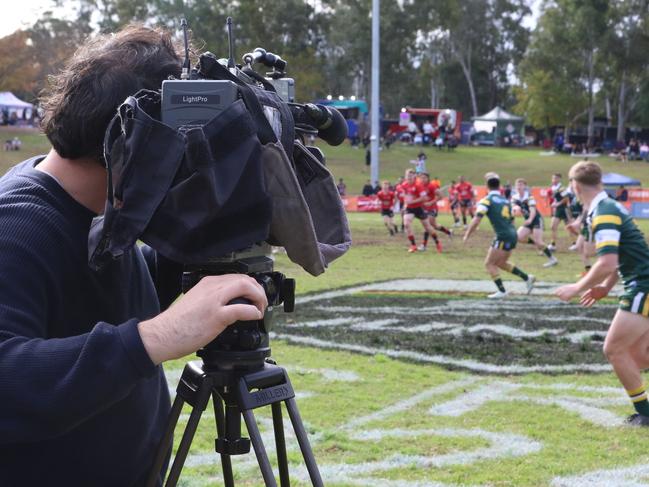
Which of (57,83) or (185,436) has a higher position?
(57,83)

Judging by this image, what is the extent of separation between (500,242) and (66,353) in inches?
570

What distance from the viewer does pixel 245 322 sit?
7.82 ft

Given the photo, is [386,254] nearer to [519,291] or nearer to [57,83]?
[519,291]

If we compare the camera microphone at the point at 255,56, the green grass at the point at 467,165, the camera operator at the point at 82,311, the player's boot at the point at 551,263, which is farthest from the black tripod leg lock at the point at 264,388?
the green grass at the point at 467,165

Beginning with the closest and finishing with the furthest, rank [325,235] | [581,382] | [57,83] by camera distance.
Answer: [57,83] → [325,235] → [581,382]

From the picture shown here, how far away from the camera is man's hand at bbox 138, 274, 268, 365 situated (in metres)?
2.12

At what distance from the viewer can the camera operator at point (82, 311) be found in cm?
208

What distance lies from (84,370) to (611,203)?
21.3 feet

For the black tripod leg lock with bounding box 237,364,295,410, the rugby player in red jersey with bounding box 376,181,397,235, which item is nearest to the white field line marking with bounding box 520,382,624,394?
the black tripod leg lock with bounding box 237,364,295,410

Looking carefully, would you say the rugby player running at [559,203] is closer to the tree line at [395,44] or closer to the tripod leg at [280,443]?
the tripod leg at [280,443]

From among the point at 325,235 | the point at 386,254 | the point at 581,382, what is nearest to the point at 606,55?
the point at 386,254

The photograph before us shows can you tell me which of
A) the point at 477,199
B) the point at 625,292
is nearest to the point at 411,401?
the point at 625,292

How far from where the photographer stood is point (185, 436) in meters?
2.60

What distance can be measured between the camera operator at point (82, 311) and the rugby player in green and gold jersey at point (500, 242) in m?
13.1
